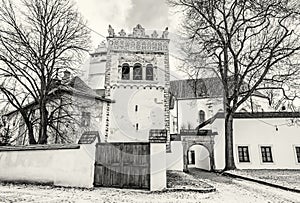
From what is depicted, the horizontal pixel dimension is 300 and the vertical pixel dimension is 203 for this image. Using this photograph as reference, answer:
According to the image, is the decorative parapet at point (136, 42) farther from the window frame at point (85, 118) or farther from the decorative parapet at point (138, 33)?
the window frame at point (85, 118)

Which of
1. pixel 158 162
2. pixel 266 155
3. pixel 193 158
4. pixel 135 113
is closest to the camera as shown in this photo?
pixel 158 162

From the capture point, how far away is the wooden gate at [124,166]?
858 cm

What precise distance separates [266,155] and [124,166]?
1285cm

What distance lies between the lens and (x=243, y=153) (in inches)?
691

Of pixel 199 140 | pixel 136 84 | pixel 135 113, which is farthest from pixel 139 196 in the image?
pixel 136 84

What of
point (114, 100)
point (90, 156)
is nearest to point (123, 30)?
point (114, 100)

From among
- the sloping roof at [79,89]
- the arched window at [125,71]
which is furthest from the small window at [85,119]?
the arched window at [125,71]

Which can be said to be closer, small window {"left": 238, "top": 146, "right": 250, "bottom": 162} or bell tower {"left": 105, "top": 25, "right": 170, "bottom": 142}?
small window {"left": 238, "top": 146, "right": 250, "bottom": 162}

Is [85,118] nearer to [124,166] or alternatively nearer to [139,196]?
[124,166]

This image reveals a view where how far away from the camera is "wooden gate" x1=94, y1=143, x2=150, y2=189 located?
8578 millimetres

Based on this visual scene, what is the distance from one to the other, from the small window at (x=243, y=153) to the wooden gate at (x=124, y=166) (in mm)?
11266

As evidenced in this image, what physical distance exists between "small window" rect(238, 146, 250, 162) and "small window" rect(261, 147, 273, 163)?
3.64 feet

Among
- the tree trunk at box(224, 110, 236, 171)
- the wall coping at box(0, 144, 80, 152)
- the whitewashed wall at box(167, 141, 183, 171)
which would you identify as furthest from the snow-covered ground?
the whitewashed wall at box(167, 141, 183, 171)

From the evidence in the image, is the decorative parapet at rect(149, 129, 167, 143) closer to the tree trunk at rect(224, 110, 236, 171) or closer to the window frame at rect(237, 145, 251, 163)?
the tree trunk at rect(224, 110, 236, 171)
